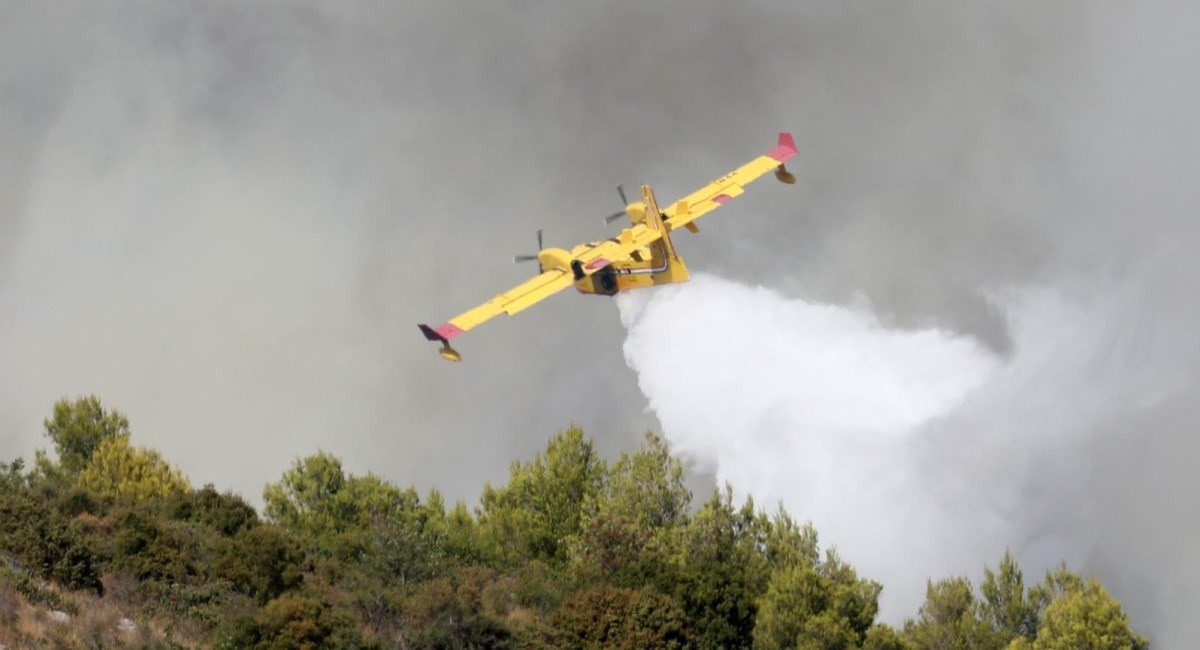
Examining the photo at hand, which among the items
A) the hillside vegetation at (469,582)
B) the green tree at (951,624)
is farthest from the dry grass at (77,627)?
the green tree at (951,624)

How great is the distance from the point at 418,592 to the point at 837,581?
17800 millimetres

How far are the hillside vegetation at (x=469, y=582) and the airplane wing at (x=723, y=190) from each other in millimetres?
11683

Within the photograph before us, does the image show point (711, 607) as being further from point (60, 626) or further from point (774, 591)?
point (60, 626)

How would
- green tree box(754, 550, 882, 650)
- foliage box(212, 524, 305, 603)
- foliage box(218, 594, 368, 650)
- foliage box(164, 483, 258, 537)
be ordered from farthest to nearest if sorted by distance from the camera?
foliage box(164, 483, 258, 537)
green tree box(754, 550, 882, 650)
foliage box(212, 524, 305, 603)
foliage box(218, 594, 368, 650)

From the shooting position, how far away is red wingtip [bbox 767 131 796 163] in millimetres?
124062

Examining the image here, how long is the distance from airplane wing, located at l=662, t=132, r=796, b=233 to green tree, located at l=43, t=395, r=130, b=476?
33916mm

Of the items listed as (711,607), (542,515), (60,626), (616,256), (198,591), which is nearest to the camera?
(60,626)

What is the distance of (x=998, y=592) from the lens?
10450cm

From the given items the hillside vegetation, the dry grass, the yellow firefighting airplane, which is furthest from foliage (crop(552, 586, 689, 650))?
the yellow firefighting airplane

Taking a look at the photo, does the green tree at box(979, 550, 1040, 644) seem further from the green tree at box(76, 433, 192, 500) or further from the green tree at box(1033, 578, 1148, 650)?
the green tree at box(76, 433, 192, 500)

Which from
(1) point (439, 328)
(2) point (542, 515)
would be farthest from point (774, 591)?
(2) point (542, 515)

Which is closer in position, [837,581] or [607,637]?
[607,637]

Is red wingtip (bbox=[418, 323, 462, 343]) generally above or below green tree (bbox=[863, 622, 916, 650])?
above

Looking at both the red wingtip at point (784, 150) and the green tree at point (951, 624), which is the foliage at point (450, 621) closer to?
the green tree at point (951, 624)
